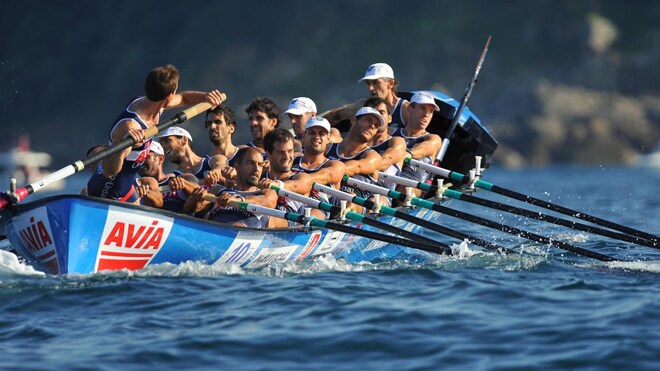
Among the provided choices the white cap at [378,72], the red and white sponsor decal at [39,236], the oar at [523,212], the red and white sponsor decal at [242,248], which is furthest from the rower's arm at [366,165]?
the red and white sponsor decal at [39,236]

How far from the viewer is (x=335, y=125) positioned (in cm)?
1606

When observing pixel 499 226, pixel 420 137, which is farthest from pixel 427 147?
pixel 499 226

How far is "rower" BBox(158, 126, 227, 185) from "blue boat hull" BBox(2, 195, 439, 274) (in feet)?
5.91

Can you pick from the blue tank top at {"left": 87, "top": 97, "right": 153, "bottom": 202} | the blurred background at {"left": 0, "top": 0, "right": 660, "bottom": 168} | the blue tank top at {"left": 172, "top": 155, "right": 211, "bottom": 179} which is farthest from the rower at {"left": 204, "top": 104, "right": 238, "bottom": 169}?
the blurred background at {"left": 0, "top": 0, "right": 660, "bottom": 168}

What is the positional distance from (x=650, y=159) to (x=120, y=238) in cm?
4949

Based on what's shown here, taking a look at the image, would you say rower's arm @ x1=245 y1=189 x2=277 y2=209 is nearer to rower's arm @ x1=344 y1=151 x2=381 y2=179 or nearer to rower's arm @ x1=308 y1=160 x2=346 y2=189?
rower's arm @ x1=308 y1=160 x2=346 y2=189

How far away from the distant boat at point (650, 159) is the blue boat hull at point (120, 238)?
157 ft

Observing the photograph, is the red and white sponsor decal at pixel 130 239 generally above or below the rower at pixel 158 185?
below

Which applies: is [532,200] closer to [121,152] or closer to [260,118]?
[260,118]

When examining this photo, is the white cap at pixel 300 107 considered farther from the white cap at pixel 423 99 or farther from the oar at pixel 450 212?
the oar at pixel 450 212

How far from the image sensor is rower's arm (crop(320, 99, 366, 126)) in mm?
15375

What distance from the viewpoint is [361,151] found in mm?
13250

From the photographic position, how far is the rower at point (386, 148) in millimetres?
13375

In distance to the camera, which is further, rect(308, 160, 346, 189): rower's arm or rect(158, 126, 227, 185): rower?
rect(158, 126, 227, 185): rower
